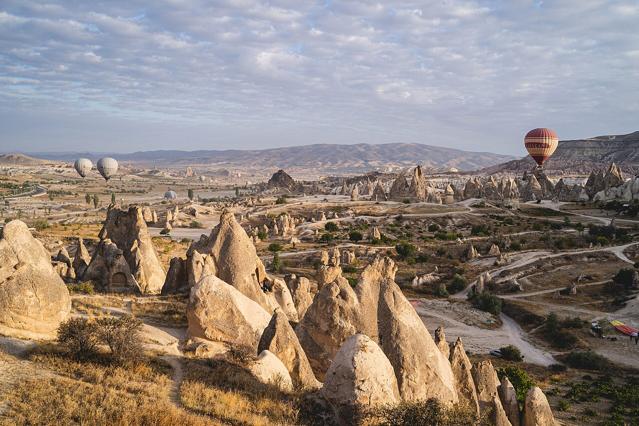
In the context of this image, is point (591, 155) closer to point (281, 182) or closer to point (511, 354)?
point (281, 182)

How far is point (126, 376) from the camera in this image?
906 centimetres

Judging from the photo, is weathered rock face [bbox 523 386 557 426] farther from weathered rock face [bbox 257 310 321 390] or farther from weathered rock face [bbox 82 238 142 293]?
weathered rock face [bbox 82 238 142 293]

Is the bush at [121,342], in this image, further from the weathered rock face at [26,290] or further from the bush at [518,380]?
the bush at [518,380]

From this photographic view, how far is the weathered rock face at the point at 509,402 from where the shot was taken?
12.5 meters

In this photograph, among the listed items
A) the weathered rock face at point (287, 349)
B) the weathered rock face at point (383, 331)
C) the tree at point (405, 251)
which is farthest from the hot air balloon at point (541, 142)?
the weathered rock face at point (287, 349)

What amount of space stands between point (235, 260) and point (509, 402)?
918 centimetres

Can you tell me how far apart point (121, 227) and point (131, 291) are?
447 cm

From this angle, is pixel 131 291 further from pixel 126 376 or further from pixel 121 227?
pixel 126 376

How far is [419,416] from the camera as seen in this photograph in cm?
802

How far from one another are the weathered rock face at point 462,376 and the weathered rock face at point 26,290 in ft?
31.0

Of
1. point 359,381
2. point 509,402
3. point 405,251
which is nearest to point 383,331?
point 359,381

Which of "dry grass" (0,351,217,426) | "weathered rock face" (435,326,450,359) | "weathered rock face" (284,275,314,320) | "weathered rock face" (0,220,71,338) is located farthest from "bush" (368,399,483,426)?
"weathered rock face" (284,275,314,320)

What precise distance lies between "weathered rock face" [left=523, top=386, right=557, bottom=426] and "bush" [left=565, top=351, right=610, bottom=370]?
16.5 m

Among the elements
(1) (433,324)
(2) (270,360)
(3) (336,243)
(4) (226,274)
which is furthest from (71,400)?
(3) (336,243)
